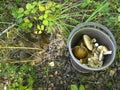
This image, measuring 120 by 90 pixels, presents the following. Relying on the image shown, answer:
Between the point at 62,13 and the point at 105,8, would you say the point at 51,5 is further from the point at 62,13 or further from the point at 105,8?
the point at 105,8

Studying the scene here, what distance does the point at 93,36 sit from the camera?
214cm

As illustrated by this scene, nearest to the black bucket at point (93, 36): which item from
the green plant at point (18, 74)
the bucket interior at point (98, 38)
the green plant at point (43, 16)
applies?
the bucket interior at point (98, 38)

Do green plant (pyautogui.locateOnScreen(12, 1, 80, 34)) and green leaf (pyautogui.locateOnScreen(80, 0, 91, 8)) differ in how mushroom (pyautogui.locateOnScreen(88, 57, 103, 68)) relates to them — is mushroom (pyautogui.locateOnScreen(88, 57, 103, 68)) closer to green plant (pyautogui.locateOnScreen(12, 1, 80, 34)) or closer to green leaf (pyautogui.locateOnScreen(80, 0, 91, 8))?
green plant (pyautogui.locateOnScreen(12, 1, 80, 34))

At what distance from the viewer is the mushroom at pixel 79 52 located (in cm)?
204

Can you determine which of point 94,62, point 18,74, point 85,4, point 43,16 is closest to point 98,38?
point 94,62

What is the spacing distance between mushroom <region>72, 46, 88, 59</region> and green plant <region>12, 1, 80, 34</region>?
21cm

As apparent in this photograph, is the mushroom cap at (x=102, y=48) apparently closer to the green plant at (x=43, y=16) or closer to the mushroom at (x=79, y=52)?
the mushroom at (x=79, y=52)

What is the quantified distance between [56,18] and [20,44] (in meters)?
0.34

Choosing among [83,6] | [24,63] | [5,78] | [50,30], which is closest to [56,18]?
[50,30]

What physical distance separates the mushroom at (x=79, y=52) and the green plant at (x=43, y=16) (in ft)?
0.70

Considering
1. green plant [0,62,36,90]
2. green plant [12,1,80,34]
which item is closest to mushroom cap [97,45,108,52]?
green plant [12,1,80,34]

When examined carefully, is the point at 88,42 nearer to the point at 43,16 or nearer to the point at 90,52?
the point at 90,52

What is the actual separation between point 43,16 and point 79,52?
37 centimetres

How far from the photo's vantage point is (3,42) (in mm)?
2148
